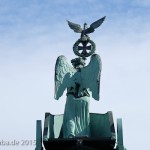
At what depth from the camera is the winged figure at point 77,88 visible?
18938 millimetres

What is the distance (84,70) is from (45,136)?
2.71 metres

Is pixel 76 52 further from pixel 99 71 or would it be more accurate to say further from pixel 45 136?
pixel 45 136

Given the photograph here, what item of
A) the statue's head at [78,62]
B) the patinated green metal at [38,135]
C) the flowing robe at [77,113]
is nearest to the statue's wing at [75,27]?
the statue's head at [78,62]

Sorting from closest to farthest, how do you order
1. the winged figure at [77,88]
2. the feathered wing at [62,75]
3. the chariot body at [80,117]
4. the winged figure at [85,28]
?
the chariot body at [80,117] → the winged figure at [77,88] → the feathered wing at [62,75] → the winged figure at [85,28]

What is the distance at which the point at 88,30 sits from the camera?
20.2 meters

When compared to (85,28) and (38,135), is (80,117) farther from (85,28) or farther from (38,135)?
(85,28)

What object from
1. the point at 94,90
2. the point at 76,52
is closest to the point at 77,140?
the point at 94,90

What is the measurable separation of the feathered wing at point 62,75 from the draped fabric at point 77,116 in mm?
432

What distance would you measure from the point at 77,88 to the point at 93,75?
739 millimetres

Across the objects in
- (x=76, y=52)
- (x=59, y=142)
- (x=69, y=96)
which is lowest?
(x=59, y=142)

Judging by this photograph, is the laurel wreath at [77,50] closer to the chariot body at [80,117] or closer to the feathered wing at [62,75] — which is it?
the chariot body at [80,117]

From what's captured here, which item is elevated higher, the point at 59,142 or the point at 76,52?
the point at 76,52

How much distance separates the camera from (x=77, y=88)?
19516 mm

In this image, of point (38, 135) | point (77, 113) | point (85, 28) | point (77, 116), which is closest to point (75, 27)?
point (85, 28)
